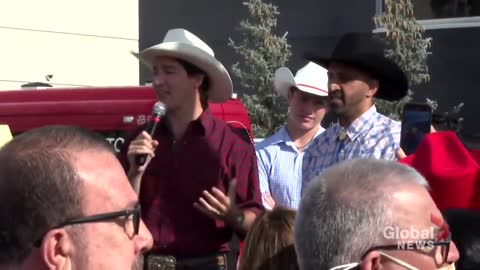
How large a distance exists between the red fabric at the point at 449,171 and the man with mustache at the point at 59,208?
1343 mm

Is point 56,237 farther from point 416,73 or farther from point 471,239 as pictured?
point 416,73

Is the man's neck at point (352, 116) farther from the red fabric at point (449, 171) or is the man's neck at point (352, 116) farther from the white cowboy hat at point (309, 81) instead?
the white cowboy hat at point (309, 81)

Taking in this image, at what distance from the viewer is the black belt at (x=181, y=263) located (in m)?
4.62

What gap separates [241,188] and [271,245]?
4.37ft

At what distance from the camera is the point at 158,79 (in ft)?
15.9

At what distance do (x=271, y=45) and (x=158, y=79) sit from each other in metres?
8.71

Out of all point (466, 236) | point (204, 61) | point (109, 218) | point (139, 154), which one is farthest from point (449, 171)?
point (204, 61)

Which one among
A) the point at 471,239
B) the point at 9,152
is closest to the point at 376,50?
the point at 471,239

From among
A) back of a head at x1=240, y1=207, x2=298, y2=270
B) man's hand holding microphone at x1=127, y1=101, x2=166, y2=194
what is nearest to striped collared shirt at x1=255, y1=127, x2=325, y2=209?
man's hand holding microphone at x1=127, y1=101, x2=166, y2=194

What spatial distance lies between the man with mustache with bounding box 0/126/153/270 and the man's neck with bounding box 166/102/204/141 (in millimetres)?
2426

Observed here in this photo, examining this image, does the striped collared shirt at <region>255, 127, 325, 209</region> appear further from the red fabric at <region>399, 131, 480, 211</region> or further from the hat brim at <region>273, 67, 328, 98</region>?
the red fabric at <region>399, 131, 480, 211</region>

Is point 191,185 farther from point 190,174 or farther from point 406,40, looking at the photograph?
point 406,40

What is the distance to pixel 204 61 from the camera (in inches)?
195

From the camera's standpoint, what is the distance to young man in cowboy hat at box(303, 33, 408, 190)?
484 cm
